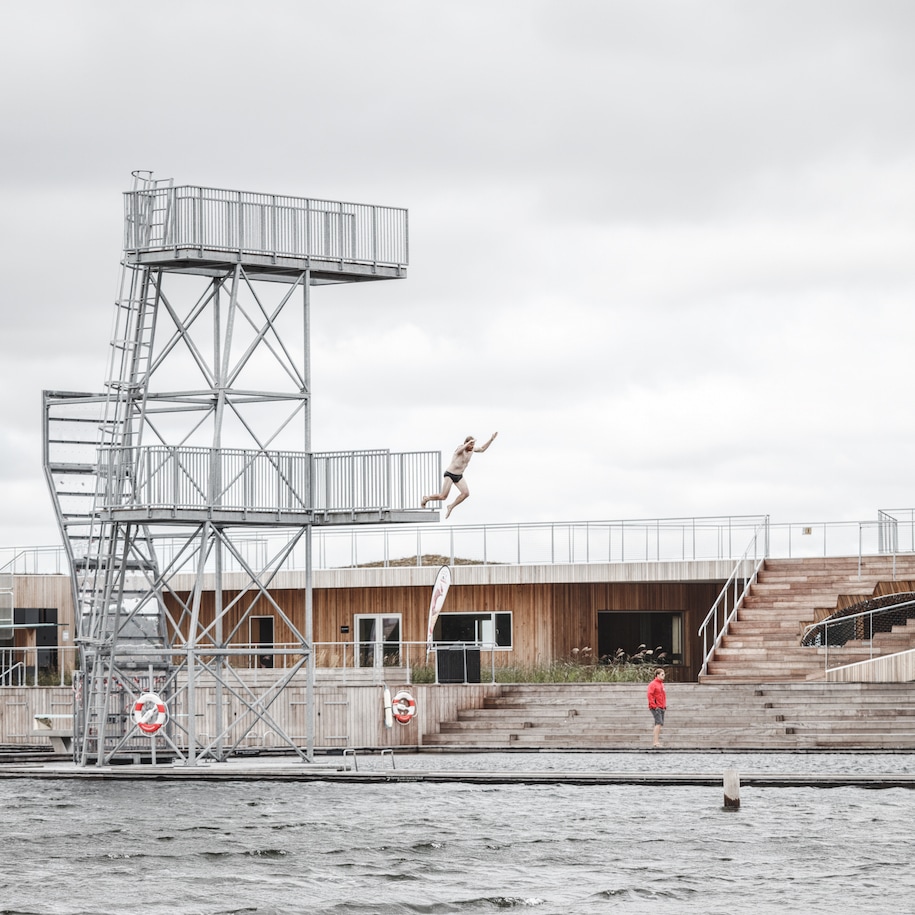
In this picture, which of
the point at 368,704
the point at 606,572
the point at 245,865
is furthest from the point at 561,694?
the point at 245,865

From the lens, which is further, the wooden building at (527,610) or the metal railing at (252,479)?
the wooden building at (527,610)

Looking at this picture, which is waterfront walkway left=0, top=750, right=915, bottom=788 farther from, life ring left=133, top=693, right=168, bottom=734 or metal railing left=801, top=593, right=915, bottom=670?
metal railing left=801, top=593, right=915, bottom=670

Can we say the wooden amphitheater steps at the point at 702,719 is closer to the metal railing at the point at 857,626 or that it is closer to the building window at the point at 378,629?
the metal railing at the point at 857,626

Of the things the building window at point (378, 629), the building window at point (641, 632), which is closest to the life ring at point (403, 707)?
the building window at point (378, 629)

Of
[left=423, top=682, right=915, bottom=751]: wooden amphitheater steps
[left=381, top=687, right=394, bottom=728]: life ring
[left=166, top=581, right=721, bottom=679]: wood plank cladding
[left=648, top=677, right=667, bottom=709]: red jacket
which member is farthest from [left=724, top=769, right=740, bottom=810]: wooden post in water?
[left=166, top=581, right=721, bottom=679]: wood plank cladding

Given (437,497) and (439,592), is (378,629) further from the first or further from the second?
(437,497)

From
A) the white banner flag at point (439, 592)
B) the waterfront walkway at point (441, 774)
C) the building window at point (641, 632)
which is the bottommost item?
the waterfront walkway at point (441, 774)

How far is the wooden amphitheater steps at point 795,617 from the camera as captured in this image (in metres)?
46.4

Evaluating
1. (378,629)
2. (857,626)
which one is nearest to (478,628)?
(378,629)

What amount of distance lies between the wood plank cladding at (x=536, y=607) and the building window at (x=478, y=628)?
18 cm

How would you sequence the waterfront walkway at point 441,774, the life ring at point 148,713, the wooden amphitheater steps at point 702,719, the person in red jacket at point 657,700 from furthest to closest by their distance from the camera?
the wooden amphitheater steps at point 702,719, the person in red jacket at point 657,700, the life ring at point 148,713, the waterfront walkway at point 441,774

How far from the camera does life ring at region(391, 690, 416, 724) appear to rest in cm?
4247

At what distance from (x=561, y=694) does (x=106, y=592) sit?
1107 centimetres

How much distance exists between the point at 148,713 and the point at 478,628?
61.7ft
